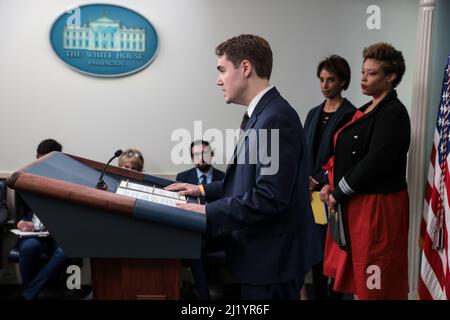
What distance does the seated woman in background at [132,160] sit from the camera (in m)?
3.35

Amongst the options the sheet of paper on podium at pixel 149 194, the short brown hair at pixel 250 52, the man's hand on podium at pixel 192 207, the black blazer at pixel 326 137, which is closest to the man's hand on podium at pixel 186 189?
the sheet of paper on podium at pixel 149 194

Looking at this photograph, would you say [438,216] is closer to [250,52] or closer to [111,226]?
[250,52]

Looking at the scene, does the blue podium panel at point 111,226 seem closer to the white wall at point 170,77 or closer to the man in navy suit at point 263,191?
the man in navy suit at point 263,191

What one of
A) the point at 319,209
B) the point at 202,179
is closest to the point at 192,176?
the point at 202,179

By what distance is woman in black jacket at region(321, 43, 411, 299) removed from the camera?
2246 mm

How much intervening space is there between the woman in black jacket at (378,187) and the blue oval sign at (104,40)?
6.32ft

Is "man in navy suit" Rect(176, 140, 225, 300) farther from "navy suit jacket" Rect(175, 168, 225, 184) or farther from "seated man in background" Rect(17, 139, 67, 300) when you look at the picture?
"seated man in background" Rect(17, 139, 67, 300)

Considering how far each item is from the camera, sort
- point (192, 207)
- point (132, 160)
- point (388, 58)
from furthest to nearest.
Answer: point (132, 160), point (388, 58), point (192, 207)

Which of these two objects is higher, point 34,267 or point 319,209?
point 319,209

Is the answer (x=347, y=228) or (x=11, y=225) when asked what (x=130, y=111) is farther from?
(x=347, y=228)

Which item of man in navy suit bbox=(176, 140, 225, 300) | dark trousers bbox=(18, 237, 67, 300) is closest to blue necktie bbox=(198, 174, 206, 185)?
man in navy suit bbox=(176, 140, 225, 300)

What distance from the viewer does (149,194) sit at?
1348mm

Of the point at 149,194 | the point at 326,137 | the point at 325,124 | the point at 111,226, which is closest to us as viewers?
the point at 111,226

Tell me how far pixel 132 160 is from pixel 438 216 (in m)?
2.16
